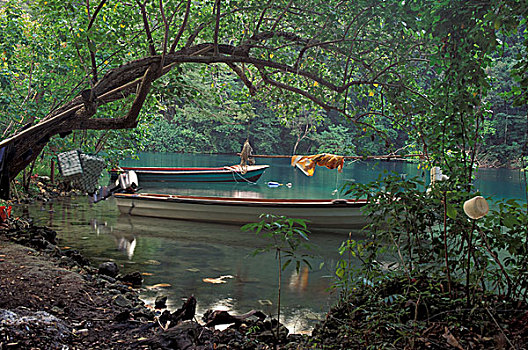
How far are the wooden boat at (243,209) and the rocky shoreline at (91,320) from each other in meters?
6.64

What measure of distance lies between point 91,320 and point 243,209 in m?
8.50

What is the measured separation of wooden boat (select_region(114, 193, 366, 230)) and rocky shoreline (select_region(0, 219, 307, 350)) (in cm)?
664

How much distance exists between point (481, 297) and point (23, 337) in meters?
3.54

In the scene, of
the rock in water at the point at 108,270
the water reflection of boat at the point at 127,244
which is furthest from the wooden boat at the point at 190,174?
the rock in water at the point at 108,270

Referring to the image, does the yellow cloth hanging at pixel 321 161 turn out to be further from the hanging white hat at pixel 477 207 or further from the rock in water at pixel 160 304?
the hanging white hat at pixel 477 207

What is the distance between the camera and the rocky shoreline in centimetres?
359

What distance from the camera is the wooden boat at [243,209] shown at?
489 inches

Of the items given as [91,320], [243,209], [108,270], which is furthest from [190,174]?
[91,320]

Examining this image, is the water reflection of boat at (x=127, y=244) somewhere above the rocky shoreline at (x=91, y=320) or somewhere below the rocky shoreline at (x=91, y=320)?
below

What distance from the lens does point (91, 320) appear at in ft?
14.0

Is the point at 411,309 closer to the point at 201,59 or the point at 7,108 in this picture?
the point at 201,59

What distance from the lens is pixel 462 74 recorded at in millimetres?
4328

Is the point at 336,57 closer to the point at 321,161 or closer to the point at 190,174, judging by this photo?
the point at 321,161

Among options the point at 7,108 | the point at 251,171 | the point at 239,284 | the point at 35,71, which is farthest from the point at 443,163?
the point at 251,171
